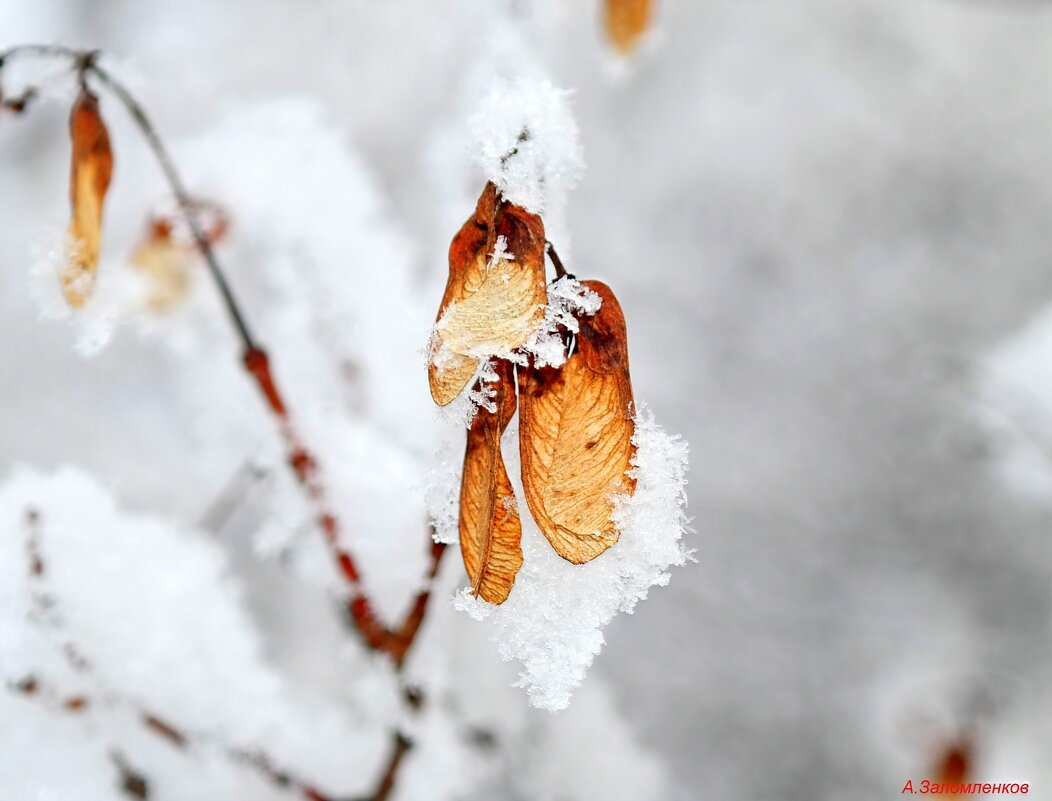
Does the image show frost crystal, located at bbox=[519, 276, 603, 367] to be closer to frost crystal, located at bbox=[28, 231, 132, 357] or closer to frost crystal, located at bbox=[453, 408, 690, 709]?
frost crystal, located at bbox=[453, 408, 690, 709]

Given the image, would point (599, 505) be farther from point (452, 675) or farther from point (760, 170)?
point (760, 170)

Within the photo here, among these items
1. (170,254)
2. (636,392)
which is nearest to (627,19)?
(636,392)

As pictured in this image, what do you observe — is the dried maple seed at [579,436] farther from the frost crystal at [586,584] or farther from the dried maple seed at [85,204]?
the dried maple seed at [85,204]

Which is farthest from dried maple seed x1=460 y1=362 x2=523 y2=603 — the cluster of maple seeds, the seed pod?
the seed pod

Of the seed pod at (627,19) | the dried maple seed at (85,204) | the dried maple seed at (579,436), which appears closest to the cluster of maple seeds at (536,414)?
the dried maple seed at (579,436)

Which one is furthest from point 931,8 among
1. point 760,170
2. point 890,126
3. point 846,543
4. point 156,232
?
point 156,232

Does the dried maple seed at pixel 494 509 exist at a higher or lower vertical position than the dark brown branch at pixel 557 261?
lower

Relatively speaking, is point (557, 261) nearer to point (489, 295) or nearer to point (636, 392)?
point (489, 295)
